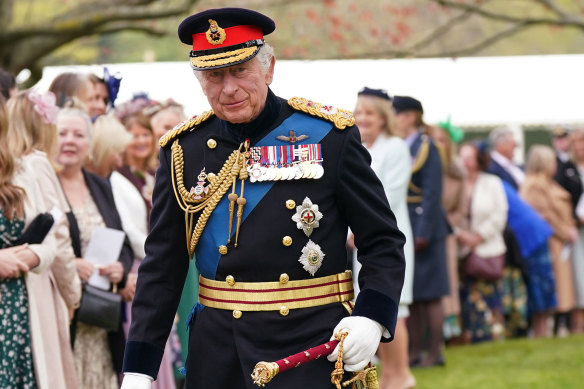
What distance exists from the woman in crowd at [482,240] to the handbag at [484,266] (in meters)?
0.01

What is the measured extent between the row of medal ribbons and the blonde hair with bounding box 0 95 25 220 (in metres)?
1.89

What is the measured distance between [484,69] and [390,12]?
1474mm

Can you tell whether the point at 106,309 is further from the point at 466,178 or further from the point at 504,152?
the point at 504,152

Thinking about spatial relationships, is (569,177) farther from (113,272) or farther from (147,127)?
(113,272)

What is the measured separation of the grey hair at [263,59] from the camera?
410 cm

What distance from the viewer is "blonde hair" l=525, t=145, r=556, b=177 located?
12.5 m

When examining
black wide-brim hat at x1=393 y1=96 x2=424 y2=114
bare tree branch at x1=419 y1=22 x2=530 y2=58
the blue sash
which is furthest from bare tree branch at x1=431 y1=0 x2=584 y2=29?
the blue sash

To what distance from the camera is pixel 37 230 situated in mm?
5691

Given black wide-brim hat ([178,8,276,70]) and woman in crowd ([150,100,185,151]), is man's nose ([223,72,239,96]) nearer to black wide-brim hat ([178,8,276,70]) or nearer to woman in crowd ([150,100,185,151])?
Result: black wide-brim hat ([178,8,276,70])

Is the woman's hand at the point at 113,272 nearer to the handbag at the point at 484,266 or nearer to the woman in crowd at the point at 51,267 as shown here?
the woman in crowd at the point at 51,267

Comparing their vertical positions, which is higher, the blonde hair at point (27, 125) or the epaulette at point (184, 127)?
the blonde hair at point (27, 125)

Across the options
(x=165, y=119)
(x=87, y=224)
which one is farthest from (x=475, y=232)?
(x=87, y=224)

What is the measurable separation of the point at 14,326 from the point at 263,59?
2.21m

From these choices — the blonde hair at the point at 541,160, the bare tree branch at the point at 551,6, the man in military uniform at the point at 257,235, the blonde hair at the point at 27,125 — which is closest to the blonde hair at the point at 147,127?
the blonde hair at the point at 27,125
